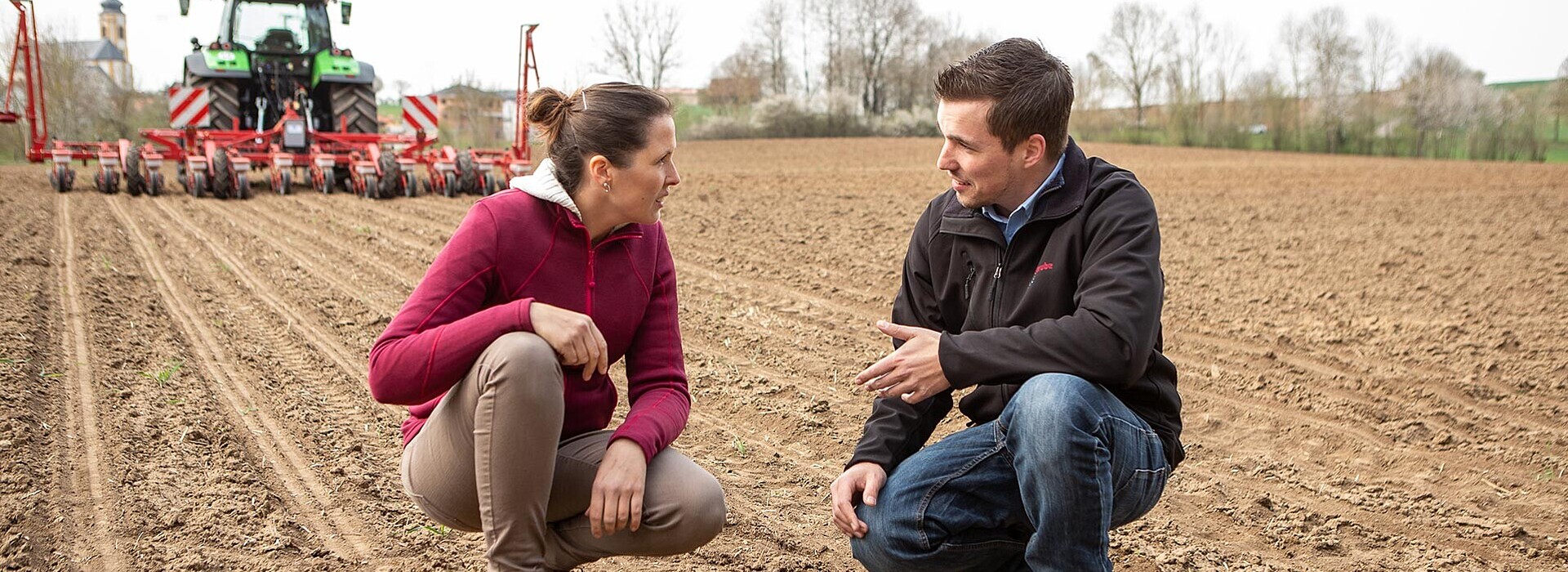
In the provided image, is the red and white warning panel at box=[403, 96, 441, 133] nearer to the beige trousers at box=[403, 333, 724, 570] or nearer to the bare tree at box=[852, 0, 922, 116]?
the beige trousers at box=[403, 333, 724, 570]

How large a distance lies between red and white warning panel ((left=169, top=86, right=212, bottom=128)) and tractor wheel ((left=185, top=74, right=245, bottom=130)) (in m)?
0.35

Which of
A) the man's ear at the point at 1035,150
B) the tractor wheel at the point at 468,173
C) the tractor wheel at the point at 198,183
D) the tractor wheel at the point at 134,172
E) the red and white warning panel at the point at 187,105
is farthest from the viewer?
the red and white warning panel at the point at 187,105

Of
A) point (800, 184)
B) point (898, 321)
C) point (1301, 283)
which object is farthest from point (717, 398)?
point (800, 184)

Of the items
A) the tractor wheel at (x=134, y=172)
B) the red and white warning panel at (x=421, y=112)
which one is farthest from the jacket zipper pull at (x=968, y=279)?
the red and white warning panel at (x=421, y=112)

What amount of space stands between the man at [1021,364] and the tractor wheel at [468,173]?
427 inches

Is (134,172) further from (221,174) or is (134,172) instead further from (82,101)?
(82,101)

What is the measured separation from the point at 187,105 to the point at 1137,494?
13.6 metres

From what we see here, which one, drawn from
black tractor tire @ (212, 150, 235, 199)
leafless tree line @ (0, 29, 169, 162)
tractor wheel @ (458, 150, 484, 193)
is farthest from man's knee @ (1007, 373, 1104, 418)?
leafless tree line @ (0, 29, 169, 162)

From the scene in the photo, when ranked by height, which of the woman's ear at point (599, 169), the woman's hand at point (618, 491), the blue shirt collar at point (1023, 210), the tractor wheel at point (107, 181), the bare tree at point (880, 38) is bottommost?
the woman's hand at point (618, 491)

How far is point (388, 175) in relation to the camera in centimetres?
1193

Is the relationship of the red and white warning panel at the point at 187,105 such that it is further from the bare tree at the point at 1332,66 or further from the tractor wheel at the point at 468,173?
the bare tree at the point at 1332,66

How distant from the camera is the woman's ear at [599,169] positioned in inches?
89.0

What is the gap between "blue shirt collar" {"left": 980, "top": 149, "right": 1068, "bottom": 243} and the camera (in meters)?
2.40

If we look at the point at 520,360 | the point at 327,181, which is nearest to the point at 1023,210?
the point at 520,360
